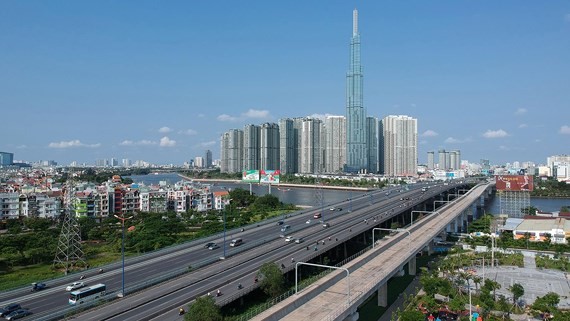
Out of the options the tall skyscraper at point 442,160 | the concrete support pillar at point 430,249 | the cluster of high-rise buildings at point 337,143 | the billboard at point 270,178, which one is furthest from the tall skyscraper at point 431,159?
the concrete support pillar at point 430,249

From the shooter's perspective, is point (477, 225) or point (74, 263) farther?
point (477, 225)

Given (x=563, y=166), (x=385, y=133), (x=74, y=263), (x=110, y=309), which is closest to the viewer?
(x=110, y=309)

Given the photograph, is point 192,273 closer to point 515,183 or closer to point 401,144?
point 515,183

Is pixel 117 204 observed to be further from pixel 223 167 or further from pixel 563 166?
pixel 563 166

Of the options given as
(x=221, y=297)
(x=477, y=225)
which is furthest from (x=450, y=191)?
(x=221, y=297)

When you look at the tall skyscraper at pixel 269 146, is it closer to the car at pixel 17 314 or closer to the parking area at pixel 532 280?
the parking area at pixel 532 280
